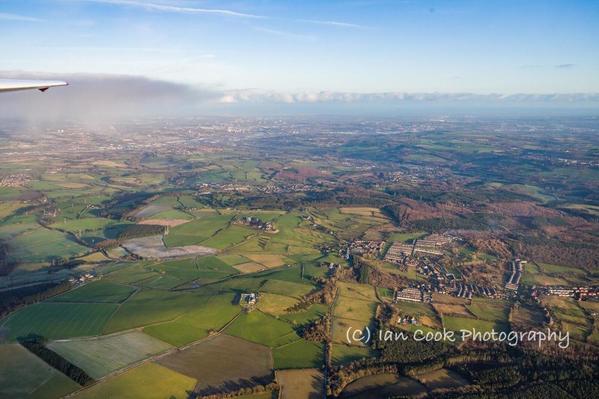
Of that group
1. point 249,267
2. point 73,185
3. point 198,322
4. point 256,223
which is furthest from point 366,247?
point 73,185

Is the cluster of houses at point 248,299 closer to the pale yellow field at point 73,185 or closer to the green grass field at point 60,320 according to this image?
the green grass field at point 60,320

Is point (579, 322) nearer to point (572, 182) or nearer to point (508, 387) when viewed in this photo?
point (508, 387)

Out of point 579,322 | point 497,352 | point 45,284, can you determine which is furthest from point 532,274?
point 45,284

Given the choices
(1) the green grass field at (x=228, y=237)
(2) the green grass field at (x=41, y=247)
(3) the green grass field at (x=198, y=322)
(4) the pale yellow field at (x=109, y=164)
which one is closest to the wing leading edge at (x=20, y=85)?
(3) the green grass field at (x=198, y=322)

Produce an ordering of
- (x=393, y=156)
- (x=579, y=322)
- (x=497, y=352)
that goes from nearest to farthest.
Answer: (x=497, y=352) → (x=579, y=322) → (x=393, y=156)

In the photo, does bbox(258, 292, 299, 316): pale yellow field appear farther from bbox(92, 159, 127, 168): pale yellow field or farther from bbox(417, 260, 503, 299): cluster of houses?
bbox(92, 159, 127, 168): pale yellow field

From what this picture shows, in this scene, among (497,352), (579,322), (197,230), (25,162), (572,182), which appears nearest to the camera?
(497,352)
